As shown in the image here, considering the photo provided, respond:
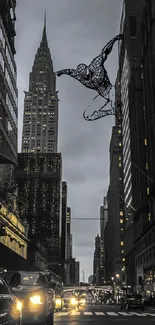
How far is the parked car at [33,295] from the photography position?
11148 millimetres

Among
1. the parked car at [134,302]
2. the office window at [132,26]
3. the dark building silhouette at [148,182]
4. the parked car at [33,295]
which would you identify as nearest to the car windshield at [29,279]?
the parked car at [33,295]

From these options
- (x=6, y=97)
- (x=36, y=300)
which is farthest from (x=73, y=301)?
(x=6, y=97)

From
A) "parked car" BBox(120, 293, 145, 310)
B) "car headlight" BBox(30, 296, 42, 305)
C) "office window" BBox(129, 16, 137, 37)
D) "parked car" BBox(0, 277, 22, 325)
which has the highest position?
"office window" BBox(129, 16, 137, 37)

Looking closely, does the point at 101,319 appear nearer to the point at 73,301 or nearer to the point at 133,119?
the point at 73,301

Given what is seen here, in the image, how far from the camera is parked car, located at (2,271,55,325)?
36.6ft

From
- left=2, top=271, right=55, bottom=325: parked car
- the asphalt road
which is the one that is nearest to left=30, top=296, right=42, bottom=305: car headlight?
left=2, top=271, right=55, bottom=325: parked car

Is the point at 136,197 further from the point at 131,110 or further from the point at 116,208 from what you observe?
the point at 116,208

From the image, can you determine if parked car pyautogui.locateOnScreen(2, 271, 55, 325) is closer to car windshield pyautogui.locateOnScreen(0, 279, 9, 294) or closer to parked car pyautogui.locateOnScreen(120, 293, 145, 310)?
car windshield pyautogui.locateOnScreen(0, 279, 9, 294)

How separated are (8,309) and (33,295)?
4877 millimetres

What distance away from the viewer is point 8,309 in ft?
22.1

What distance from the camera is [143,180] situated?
95.3m

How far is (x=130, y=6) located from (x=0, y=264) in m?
97.8

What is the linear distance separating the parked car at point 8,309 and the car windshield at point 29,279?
206 inches

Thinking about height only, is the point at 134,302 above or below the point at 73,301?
above
